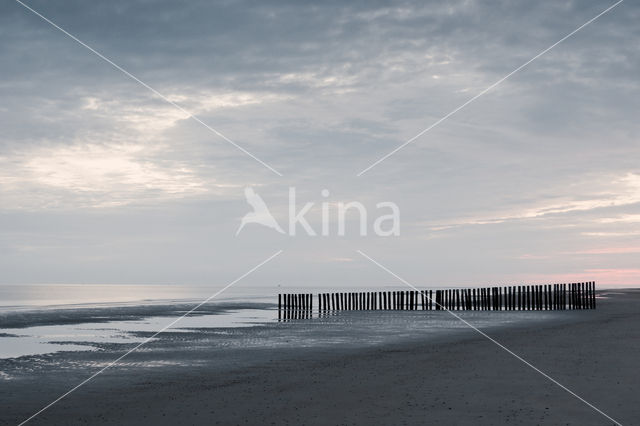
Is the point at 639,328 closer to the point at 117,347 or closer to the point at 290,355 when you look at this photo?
the point at 290,355

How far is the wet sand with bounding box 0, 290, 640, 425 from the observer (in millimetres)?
10656

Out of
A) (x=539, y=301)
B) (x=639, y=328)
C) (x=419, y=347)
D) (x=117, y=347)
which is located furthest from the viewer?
(x=539, y=301)

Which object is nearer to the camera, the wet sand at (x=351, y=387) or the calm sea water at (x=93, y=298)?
the wet sand at (x=351, y=387)

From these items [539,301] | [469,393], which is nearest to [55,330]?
[469,393]

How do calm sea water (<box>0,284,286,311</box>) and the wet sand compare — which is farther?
calm sea water (<box>0,284,286,311</box>)

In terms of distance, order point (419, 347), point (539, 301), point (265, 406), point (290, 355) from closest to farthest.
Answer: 1. point (265, 406)
2. point (290, 355)
3. point (419, 347)
4. point (539, 301)

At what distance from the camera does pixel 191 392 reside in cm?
1325

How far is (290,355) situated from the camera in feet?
64.0

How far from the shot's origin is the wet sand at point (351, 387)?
1066cm

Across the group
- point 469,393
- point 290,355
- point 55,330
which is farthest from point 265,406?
point 55,330

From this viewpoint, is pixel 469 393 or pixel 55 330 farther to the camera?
pixel 55 330

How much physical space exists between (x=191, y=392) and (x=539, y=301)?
37.8 metres

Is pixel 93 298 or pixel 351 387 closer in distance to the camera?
pixel 351 387

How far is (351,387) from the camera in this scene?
43.6 ft
